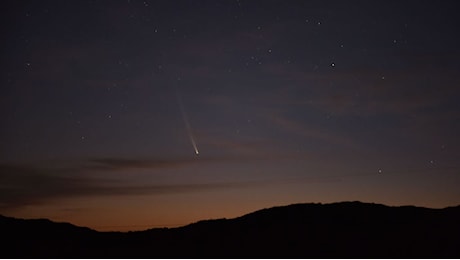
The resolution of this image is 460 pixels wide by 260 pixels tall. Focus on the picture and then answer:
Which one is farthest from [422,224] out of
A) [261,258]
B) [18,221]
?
[18,221]

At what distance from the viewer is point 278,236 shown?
55656 mm

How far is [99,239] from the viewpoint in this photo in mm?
60000

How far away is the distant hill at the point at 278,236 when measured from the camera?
1688 inches

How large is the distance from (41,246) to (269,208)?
26910mm

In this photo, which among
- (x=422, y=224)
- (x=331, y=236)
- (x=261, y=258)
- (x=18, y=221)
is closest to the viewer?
(x=261, y=258)

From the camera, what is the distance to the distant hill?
1688 inches

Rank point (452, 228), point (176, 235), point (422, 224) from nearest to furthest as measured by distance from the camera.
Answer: point (452, 228), point (422, 224), point (176, 235)

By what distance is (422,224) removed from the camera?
48250 millimetres

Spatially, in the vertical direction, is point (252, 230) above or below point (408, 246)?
above

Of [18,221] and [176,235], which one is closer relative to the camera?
[176,235]

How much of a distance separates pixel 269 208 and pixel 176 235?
16207 millimetres

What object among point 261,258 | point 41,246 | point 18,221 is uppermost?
point 18,221

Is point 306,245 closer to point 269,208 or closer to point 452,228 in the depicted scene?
point 452,228

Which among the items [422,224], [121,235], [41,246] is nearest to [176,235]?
[121,235]
